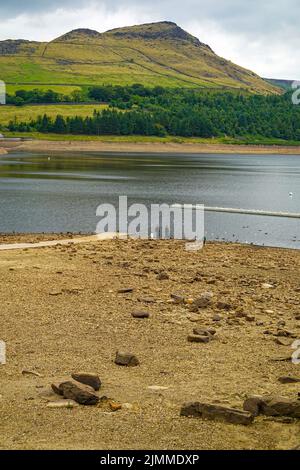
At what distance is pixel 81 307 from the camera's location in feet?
53.2

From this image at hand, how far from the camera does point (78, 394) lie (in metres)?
10.0

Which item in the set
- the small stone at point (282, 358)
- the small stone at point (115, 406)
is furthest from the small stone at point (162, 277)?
the small stone at point (115, 406)

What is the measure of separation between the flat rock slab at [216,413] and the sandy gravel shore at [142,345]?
12 cm

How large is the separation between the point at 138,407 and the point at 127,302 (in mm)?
7045

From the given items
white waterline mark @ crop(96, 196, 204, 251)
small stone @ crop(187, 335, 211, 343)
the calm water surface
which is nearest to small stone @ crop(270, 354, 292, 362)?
small stone @ crop(187, 335, 211, 343)

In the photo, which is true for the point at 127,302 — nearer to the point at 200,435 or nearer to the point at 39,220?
the point at 200,435

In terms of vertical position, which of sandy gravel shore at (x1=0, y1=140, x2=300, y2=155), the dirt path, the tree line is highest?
the tree line

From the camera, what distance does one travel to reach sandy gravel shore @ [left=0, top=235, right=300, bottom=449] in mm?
8938

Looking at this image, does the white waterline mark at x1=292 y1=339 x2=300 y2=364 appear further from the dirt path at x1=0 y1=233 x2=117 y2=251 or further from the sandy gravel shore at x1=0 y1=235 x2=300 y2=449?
the dirt path at x1=0 y1=233 x2=117 y2=251

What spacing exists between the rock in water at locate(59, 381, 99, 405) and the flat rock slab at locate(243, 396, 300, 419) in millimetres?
2090

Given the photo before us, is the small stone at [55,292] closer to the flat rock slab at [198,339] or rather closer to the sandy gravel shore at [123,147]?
the flat rock slab at [198,339]
